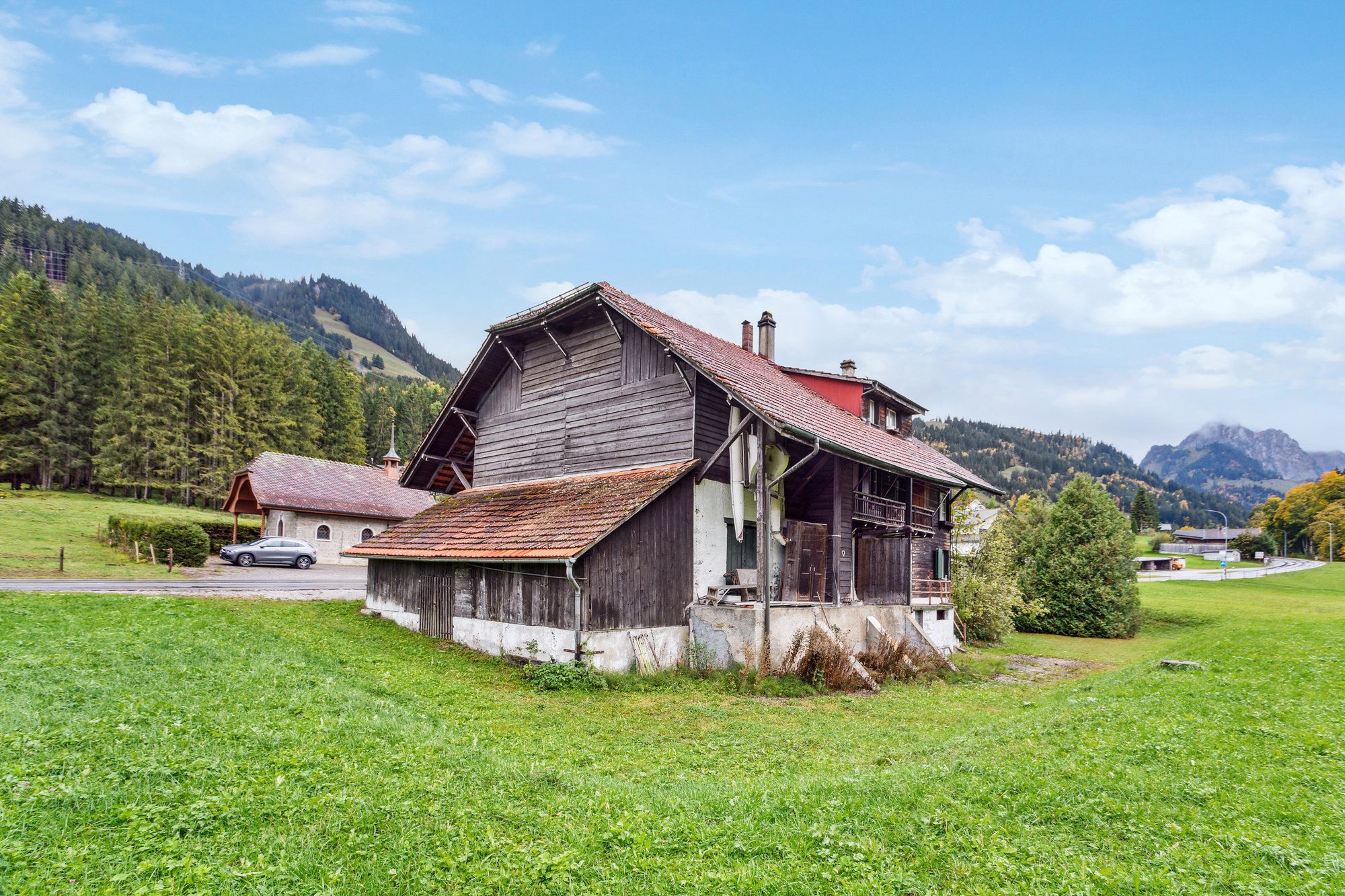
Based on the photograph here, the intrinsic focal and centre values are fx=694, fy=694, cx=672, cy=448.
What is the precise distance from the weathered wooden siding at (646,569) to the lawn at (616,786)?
2403 millimetres

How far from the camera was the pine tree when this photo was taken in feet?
123

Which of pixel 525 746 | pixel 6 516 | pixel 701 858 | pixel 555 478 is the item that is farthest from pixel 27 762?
pixel 6 516

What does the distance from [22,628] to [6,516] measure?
35.4m

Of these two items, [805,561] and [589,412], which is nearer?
[805,561]

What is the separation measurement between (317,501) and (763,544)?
37320 millimetres

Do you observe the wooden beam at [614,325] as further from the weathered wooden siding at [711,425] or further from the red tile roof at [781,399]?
the weathered wooden siding at [711,425]

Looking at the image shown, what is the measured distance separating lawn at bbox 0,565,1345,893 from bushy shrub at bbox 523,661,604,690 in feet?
2.13

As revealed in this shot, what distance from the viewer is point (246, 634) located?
15633 mm

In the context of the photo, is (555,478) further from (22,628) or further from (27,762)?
(27,762)

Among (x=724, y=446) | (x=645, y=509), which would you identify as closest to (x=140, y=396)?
(x=645, y=509)

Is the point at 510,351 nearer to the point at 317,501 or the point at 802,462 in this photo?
the point at 802,462

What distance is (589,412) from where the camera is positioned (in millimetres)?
20219

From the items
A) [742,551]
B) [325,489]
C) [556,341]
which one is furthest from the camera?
[325,489]

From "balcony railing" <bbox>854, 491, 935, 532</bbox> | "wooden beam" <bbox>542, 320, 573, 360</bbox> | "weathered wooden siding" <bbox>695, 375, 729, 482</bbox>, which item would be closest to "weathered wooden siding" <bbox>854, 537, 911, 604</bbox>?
"balcony railing" <bbox>854, 491, 935, 532</bbox>
